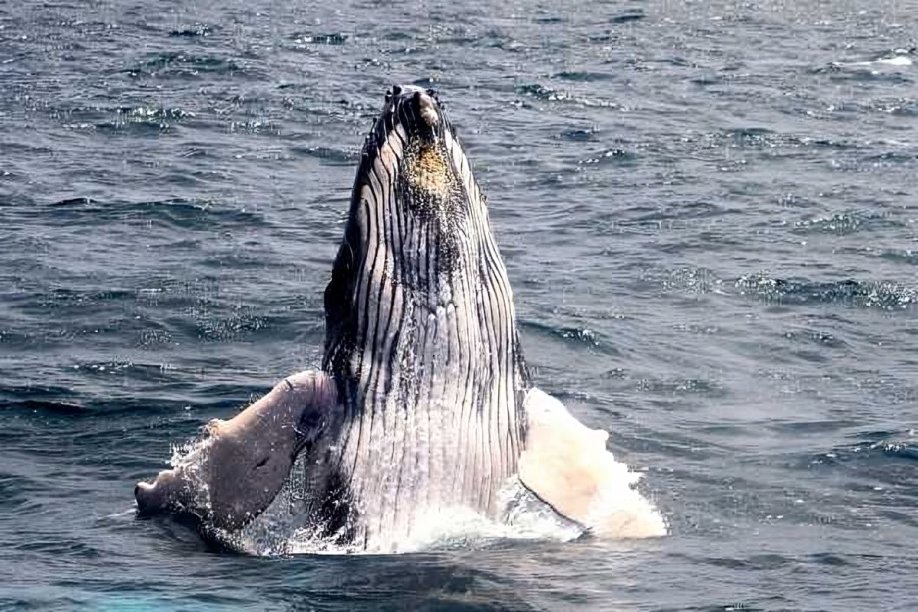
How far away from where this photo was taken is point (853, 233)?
22844mm

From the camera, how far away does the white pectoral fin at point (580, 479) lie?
9.97 m

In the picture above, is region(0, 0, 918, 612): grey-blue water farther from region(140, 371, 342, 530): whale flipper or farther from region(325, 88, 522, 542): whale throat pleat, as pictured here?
region(325, 88, 522, 542): whale throat pleat

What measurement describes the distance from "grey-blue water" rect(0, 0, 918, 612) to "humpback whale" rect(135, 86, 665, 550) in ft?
1.22

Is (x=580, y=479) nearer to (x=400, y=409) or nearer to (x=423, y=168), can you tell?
(x=400, y=409)

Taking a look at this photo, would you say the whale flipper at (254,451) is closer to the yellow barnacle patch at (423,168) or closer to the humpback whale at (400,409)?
the humpback whale at (400,409)

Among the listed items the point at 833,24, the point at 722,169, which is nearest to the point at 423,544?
the point at 722,169

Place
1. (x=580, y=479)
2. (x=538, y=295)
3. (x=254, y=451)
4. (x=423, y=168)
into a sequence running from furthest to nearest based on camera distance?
1. (x=538, y=295)
2. (x=423, y=168)
3. (x=580, y=479)
4. (x=254, y=451)

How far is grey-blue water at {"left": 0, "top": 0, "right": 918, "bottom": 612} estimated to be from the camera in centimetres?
967

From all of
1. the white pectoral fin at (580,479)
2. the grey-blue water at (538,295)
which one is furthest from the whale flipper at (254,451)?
the white pectoral fin at (580,479)

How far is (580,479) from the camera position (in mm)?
9984

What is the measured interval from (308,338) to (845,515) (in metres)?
6.82

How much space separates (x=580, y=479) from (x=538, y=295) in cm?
908

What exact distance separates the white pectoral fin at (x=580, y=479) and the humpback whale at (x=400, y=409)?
0.03 feet

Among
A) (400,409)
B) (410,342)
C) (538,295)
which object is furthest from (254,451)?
(538,295)
